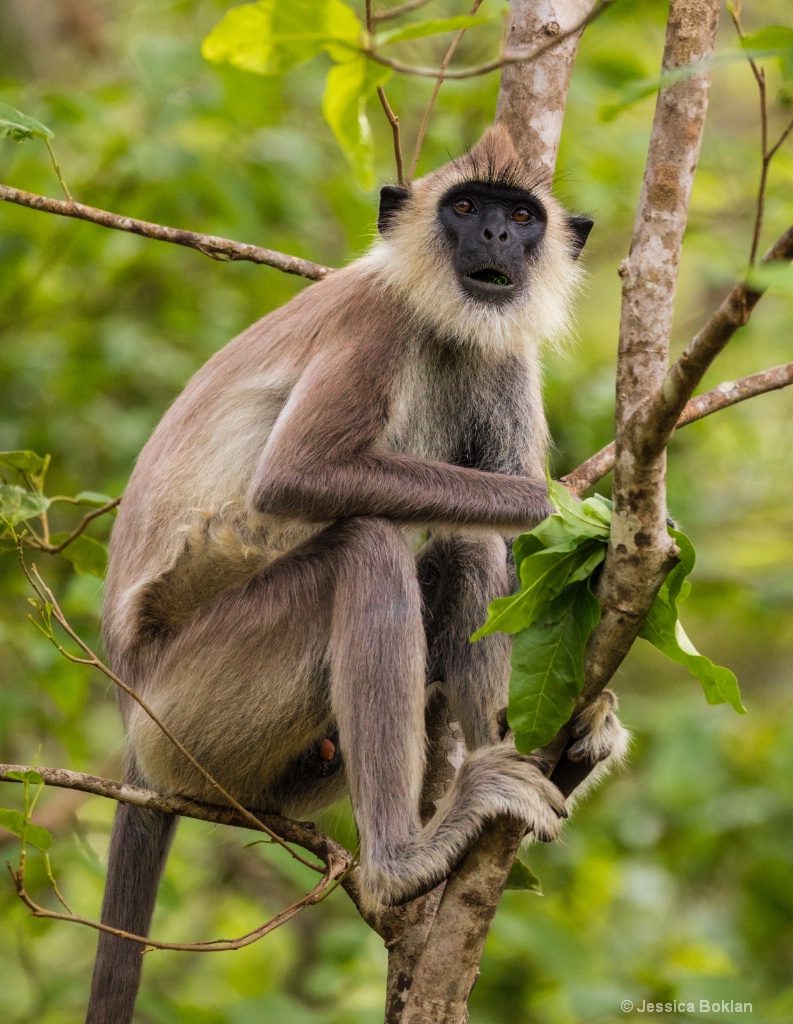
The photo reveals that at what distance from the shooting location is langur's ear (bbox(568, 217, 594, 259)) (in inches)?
175

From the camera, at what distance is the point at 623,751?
141 inches

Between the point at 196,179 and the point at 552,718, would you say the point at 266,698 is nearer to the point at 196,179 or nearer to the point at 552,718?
the point at 552,718

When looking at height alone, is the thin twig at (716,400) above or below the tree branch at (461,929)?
above

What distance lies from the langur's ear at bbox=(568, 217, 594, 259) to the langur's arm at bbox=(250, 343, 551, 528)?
1.15 m

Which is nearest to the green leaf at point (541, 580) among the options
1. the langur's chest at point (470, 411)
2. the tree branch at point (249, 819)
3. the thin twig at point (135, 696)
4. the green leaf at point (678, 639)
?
the green leaf at point (678, 639)

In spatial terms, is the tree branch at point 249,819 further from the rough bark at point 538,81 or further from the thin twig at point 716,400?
the rough bark at point 538,81

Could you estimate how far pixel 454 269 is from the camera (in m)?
4.05

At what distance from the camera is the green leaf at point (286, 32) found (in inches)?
72.9

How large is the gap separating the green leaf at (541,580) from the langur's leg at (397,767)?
606 millimetres

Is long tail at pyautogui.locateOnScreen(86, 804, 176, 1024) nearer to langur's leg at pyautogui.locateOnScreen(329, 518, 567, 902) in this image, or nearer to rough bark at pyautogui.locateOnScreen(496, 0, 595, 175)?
langur's leg at pyautogui.locateOnScreen(329, 518, 567, 902)

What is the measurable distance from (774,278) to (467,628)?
2566 mm

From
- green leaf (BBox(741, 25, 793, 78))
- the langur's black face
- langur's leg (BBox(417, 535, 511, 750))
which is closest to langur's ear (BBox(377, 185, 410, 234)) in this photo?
the langur's black face

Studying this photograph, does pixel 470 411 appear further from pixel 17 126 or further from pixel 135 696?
pixel 17 126

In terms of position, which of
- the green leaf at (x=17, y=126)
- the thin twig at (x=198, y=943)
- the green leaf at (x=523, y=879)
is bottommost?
the green leaf at (x=523, y=879)
